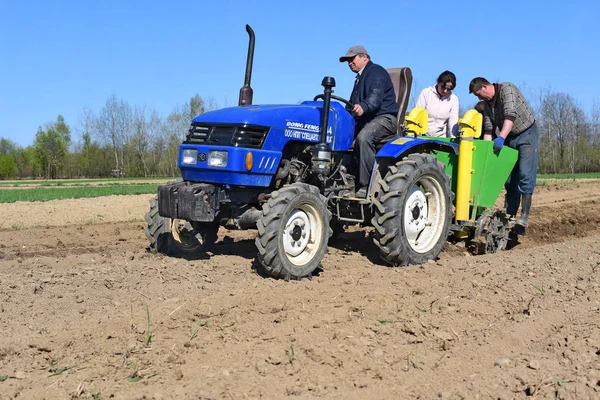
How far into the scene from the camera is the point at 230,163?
225 inches

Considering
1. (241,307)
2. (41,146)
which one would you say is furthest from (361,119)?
(41,146)

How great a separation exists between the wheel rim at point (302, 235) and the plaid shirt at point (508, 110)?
3169 millimetres

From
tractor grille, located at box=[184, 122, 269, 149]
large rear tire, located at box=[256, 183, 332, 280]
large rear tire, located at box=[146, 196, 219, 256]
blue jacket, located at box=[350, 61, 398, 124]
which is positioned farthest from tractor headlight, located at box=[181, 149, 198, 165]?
blue jacket, located at box=[350, 61, 398, 124]

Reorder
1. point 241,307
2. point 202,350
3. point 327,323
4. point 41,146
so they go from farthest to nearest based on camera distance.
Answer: point 41,146 < point 241,307 < point 327,323 < point 202,350

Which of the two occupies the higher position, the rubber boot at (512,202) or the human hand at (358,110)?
the human hand at (358,110)

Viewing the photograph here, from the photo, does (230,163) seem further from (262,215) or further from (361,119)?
(361,119)

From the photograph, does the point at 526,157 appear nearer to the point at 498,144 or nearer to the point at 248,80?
the point at 498,144

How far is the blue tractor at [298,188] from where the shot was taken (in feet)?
18.7

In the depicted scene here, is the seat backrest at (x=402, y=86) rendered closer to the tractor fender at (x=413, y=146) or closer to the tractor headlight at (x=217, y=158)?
the tractor fender at (x=413, y=146)

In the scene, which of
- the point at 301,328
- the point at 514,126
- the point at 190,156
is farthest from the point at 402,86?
the point at 301,328

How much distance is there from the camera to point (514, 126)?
7.88 m

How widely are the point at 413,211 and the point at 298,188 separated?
1623 millimetres

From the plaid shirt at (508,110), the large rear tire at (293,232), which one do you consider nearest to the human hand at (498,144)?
the plaid shirt at (508,110)

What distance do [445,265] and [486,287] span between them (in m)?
1.13
